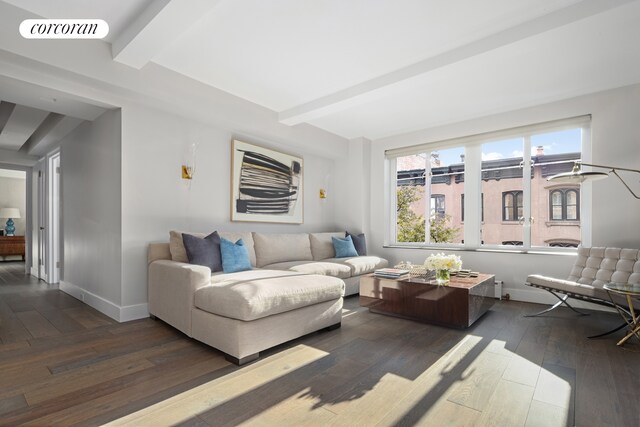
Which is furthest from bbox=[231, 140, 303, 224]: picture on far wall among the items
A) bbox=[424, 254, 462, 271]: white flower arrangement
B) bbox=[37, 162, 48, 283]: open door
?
bbox=[37, 162, 48, 283]: open door

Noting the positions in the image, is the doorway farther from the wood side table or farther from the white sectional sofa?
the white sectional sofa

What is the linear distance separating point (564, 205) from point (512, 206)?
1.92 feet

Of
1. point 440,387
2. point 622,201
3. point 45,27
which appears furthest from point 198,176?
point 622,201

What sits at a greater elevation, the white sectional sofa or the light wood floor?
the white sectional sofa

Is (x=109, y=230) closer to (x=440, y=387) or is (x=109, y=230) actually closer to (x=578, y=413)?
(x=440, y=387)

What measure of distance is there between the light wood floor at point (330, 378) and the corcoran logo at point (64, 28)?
7.95ft

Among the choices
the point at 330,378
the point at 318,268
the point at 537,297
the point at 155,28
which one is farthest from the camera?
the point at 537,297

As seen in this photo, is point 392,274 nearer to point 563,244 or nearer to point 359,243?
point 359,243

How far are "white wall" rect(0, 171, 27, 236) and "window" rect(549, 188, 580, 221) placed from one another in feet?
39.6

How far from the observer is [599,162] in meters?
3.88

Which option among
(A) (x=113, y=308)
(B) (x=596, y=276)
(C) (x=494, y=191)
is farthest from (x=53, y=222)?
(B) (x=596, y=276)

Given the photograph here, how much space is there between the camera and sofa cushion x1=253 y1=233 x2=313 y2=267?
4262mm

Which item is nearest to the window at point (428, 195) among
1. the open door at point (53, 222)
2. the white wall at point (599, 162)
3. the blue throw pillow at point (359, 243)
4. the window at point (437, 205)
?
the window at point (437, 205)

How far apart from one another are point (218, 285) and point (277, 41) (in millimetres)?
2164
